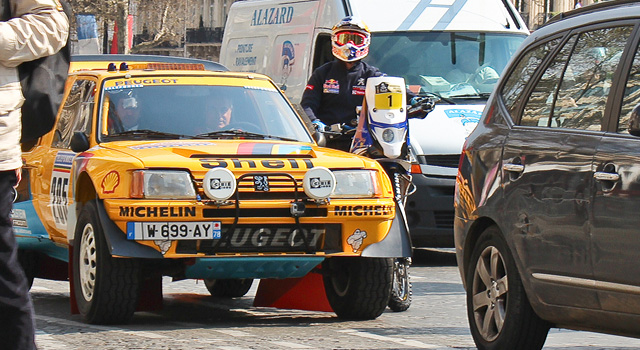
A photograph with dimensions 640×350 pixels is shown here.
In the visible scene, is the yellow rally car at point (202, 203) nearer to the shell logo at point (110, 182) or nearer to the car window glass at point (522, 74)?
the shell logo at point (110, 182)

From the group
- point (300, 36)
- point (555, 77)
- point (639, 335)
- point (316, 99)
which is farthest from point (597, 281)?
point (300, 36)

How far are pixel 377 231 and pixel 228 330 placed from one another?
1.03 m

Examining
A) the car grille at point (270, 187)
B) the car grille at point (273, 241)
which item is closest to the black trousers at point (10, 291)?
the car grille at point (273, 241)

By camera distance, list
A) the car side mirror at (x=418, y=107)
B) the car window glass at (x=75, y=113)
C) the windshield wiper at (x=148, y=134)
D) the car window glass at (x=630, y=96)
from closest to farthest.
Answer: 1. the car window glass at (x=630, y=96)
2. the windshield wiper at (x=148, y=134)
3. the car window glass at (x=75, y=113)
4. the car side mirror at (x=418, y=107)

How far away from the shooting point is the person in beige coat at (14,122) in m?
4.52

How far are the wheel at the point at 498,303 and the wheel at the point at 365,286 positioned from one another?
4.91 ft

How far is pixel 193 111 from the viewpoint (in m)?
9.22

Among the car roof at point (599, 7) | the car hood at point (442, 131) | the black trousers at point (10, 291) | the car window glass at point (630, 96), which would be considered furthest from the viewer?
the car hood at point (442, 131)

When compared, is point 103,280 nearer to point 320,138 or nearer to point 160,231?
point 160,231

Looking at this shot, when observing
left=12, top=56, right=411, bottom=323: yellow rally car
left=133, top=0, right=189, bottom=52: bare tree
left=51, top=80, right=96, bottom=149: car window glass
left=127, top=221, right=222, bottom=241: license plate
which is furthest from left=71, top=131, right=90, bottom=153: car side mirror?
left=133, top=0, right=189, bottom=52: bare tree

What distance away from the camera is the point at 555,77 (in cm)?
670

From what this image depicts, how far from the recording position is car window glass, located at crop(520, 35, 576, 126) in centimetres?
666

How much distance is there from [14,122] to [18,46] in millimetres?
247

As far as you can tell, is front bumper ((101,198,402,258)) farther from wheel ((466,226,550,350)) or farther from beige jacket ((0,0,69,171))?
beige jacket ((0,0,69,171))
